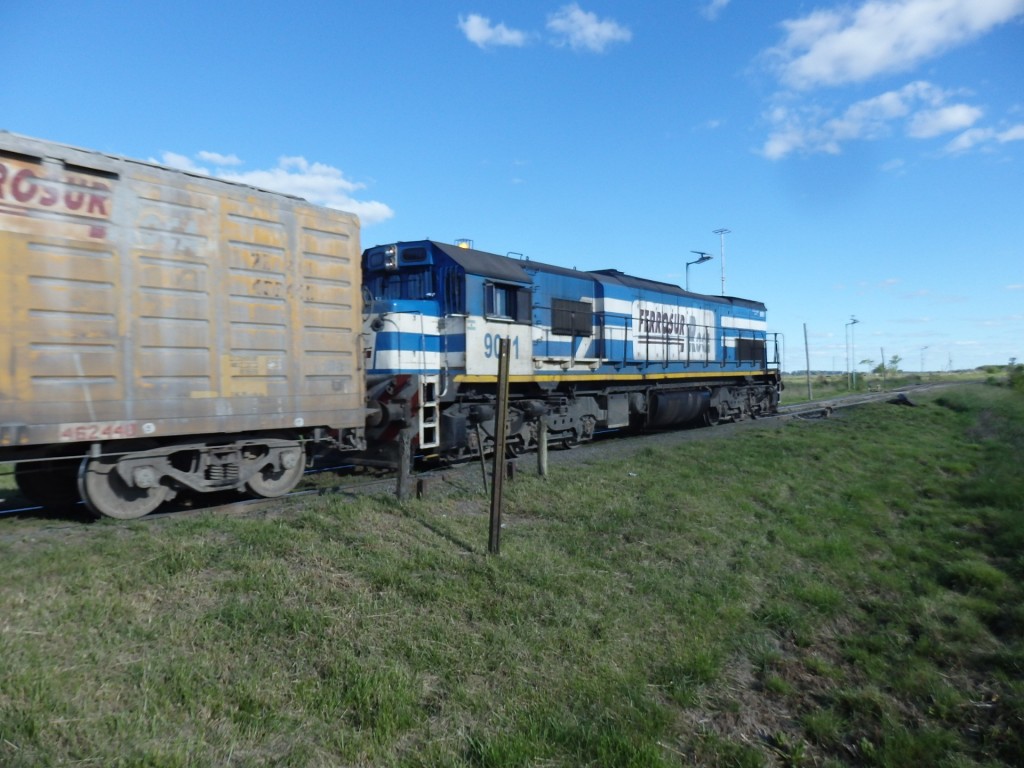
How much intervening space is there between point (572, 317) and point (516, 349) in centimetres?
219

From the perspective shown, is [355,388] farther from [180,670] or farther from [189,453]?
[180,670]

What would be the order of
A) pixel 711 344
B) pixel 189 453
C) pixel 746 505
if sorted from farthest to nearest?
pixel 711 344
pixel 746 505
pixel 189 453

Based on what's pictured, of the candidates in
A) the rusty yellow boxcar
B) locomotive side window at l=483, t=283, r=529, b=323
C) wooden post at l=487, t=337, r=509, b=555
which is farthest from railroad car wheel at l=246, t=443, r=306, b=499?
locomotive side window at l=483, t=283, r=529, b=323

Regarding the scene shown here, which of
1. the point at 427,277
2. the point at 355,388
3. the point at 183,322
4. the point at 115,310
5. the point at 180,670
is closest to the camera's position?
the point at 180,670

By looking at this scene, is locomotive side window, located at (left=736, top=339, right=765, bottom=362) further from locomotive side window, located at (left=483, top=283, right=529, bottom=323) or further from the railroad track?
the railroad track

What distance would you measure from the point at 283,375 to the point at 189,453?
4.33ft

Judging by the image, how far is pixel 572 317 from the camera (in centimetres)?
1425

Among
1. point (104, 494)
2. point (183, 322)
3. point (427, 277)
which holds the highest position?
point (427, 277)

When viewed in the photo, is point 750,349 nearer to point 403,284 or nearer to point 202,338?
point 403,284

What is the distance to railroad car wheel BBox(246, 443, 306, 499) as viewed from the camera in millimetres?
8039

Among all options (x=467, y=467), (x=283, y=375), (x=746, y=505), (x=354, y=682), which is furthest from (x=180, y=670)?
(x=746, y=505)

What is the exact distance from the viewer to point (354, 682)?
4109mm

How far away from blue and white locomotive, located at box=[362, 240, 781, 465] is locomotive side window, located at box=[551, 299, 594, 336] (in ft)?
0.11

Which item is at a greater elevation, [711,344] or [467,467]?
[711,344]
